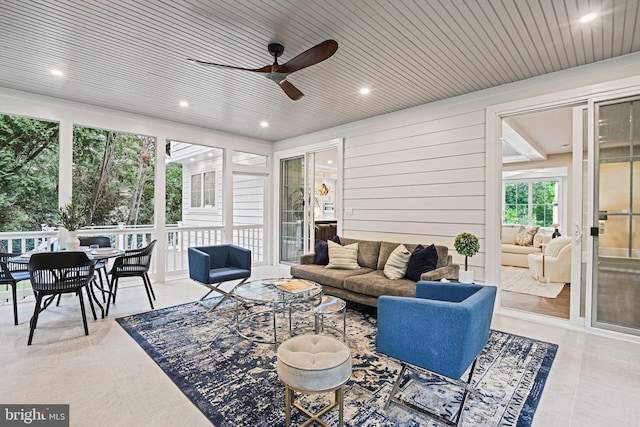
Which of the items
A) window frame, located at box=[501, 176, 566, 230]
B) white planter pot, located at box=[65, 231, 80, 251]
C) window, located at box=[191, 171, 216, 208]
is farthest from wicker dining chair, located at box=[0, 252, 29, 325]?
window frame, located at box=[501, 176, 566, 230]

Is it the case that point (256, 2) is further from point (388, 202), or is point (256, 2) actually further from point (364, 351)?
point (388, 202)

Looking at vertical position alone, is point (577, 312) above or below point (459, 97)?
below

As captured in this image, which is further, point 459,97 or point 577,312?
point 459,97

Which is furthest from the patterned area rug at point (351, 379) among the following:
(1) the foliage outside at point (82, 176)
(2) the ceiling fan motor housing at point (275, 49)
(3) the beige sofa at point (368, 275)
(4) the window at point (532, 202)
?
(4) the window at point (532, 202)

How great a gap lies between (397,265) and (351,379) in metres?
1.79

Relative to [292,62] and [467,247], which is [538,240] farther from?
[292,62]

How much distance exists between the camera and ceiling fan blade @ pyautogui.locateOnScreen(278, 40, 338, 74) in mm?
2294

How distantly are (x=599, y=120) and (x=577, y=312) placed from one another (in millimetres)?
2118

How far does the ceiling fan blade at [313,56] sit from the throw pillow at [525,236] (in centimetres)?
737

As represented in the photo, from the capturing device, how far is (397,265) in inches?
150

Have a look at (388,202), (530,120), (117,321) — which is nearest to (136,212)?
(117,321)

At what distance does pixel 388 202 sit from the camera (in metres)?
4.95

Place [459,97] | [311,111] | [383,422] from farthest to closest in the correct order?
1. [311,111]
2. [459,97]
3. [383,422]

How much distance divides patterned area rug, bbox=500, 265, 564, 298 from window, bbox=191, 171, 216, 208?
6.92 m
